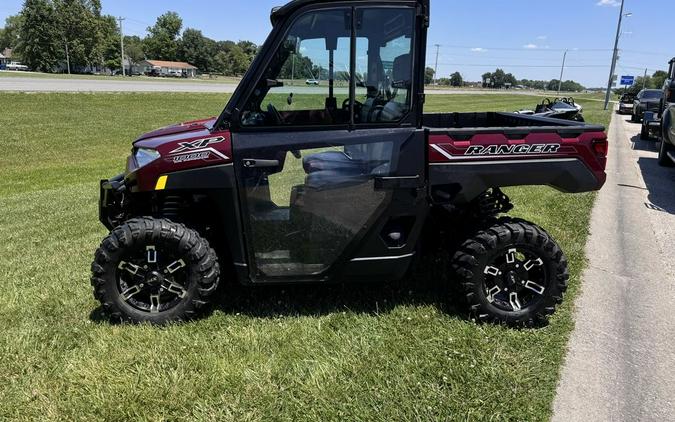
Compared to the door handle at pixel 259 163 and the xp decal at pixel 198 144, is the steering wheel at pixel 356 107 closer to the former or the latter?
the door handle at pixel 259 163

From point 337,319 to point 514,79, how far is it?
418 feet

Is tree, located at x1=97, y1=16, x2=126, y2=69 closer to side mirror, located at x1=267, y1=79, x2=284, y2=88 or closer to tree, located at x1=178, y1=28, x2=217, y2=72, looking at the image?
tree, located at x1=178, y1=28, x2=217, y2=72

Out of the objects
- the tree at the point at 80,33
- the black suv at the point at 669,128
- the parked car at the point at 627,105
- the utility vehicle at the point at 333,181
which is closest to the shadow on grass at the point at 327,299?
the utility vehicle at the point at 333,181

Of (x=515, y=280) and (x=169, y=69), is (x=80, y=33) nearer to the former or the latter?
(x=169, y=69)

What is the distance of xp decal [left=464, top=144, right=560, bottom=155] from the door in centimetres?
38

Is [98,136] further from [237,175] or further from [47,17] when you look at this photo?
[47,17]

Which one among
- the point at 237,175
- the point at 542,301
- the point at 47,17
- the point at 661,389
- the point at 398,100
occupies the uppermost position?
the point at 47,17

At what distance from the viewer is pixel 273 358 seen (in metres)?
3.11

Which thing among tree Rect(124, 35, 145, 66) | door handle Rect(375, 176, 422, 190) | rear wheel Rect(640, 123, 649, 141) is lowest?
rear wheel Rect(640, 123, 649, 141)

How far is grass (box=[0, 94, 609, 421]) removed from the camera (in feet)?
8.77

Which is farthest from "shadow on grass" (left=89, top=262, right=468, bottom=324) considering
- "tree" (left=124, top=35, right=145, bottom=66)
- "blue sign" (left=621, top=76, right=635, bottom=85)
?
"tree" (left=124, top=35, right=145, bottom=66)

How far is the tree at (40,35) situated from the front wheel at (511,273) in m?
96.5

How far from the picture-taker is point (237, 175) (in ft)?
10.4

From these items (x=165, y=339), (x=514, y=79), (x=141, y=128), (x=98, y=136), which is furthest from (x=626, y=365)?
(x=514, y=79)
